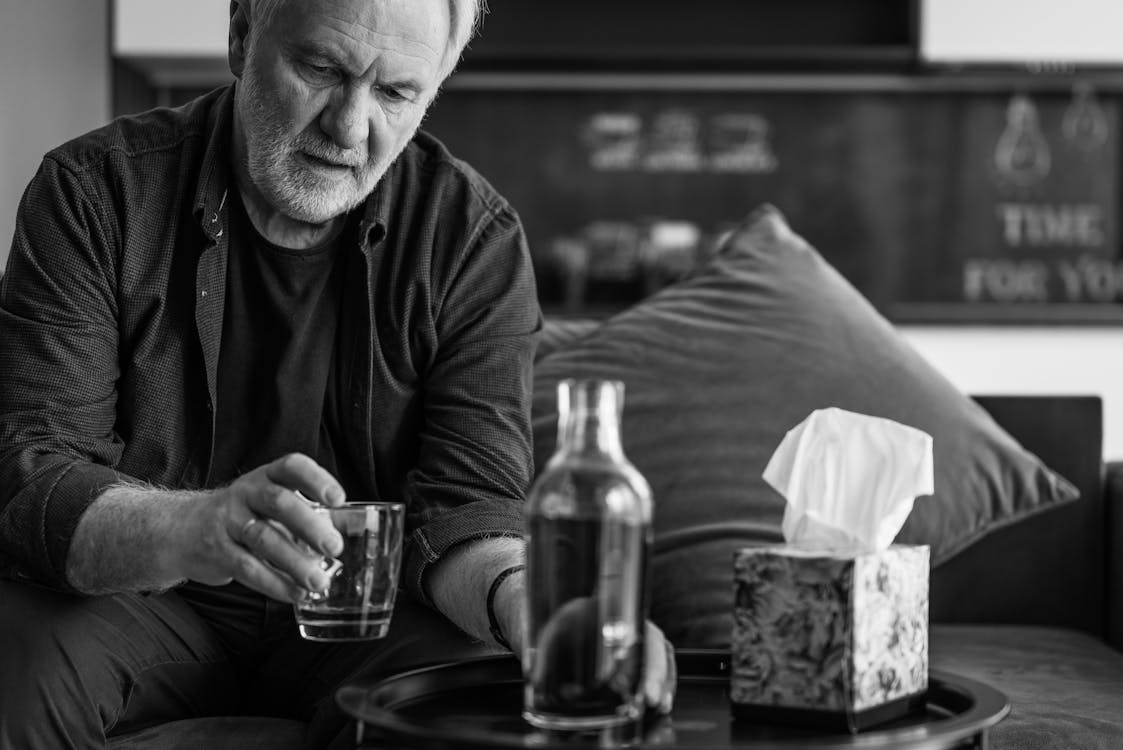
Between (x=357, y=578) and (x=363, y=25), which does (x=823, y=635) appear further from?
(x=363, y=25)

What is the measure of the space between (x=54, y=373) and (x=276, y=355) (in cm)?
23

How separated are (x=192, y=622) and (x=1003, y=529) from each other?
0.97 m

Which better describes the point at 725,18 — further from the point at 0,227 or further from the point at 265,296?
the point at 265,296

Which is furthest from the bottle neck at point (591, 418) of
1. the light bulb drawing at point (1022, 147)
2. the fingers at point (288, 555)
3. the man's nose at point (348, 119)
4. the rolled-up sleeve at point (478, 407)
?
the light bulb drawing at point (1022, 147)

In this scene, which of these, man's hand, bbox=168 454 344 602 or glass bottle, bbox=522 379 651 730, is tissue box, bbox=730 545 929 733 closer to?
glass bottle, bbox=522 379 651 730

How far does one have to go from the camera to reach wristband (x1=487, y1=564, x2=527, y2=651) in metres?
1.23

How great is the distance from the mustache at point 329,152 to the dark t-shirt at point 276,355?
0.12 m

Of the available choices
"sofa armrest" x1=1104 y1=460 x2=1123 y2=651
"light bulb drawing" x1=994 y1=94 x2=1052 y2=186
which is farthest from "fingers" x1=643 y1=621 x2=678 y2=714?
"light bulb drawing" x1=994 y1=94 x2=1052 y2=186

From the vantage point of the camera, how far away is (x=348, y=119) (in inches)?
55.5

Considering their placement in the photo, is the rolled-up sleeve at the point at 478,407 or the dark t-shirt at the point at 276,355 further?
the dark t-shirt at the point at 276,355

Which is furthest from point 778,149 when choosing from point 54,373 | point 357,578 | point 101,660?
point 357,578

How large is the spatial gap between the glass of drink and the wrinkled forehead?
0.56 meters

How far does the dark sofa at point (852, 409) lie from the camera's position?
155 centimetres

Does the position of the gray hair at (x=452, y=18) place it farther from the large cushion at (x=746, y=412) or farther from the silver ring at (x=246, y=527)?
the silver ring at (x=246, y=527)
